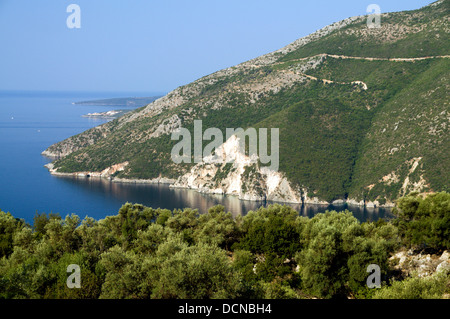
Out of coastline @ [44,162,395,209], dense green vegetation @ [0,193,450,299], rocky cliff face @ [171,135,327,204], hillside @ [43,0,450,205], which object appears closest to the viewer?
dense green vegetation @ [0,193,450,299]

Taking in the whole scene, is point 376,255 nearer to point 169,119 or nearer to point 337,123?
point 337,123

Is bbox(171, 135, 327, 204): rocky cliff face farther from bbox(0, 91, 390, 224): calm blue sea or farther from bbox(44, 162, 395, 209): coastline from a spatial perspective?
bbox(0, 91, 390, 224): calm blue sea

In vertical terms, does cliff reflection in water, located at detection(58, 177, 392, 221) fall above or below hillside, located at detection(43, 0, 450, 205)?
below

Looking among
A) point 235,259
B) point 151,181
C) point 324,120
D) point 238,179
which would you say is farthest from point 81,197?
point 235,259

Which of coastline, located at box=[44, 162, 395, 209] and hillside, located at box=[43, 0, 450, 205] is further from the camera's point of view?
coastline, located at box=[44, 162, 395, 209]

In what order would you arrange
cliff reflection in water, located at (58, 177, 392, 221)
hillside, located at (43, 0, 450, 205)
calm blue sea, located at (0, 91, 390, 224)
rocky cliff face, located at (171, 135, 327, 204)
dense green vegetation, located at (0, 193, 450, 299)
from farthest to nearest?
rocky cliff face, located at (171, 135, 327, 204), hillside, located at (43, 0, 450, 205), calm blue sea, located at (0, 91, 390, 224), cliff reflection in water, located at (58, 177, 392, 221), dense green vegetation, located at (0, 193, 450, 299)

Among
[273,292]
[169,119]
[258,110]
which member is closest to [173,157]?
[169,119]

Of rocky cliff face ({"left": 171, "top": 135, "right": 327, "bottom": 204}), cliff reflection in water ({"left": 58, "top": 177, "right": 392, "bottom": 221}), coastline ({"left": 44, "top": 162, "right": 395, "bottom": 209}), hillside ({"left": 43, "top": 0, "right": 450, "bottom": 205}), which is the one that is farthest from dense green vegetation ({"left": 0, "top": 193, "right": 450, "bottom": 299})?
rocky cliff face ({"left": 171, "top": 135, "right": 327, "bottom": 204})
